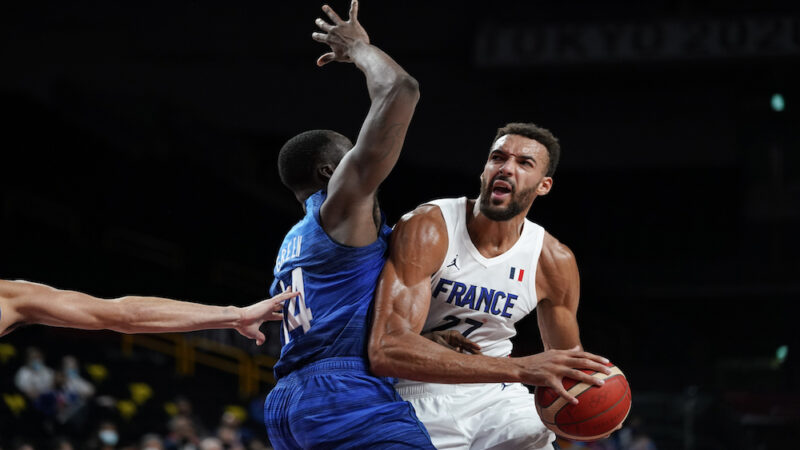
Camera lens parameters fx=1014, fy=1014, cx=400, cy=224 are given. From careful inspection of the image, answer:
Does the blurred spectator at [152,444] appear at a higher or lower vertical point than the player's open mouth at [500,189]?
lower

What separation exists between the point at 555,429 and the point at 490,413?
44cm

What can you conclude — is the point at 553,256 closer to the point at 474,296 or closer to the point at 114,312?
the point at 474,296

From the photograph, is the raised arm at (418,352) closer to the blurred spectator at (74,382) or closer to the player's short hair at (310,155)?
the player's short hair at (310,155)

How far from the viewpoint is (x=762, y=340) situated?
863 inches

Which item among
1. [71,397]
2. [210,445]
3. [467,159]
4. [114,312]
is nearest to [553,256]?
[114,312]

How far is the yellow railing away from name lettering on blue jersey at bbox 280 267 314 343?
11179mm

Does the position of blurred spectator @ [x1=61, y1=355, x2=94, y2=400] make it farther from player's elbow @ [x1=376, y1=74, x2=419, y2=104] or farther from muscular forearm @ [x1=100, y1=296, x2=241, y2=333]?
player's elbow @ [x1=376, y1=74, x2=419, y2=104]

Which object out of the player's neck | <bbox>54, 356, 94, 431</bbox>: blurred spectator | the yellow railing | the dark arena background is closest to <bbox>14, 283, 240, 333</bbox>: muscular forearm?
the player's neck

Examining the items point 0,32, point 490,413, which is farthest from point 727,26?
point 490,413

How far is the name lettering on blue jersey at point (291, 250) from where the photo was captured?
3.92m

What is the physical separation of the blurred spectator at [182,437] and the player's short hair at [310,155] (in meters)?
7.68

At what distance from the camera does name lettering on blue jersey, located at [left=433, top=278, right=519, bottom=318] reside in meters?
4.29

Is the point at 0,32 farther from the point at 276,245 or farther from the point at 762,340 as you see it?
the point at 762,340

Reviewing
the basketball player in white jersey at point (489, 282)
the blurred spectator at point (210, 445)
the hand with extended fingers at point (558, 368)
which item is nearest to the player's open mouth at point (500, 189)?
the basketball player in white jersey at point (489, 282)
